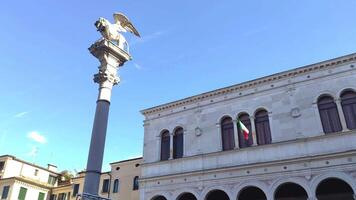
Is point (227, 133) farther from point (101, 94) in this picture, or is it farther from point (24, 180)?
point (24, 180)

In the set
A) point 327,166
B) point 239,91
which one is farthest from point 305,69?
point 327,166

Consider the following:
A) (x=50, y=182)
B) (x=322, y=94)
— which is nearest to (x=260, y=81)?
(x=322, y=94)

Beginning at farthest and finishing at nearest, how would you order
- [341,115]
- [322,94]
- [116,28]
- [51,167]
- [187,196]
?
[51,167]
[187,196]
[322,94]
[341,115]
[116,28]

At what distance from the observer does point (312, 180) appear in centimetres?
1528

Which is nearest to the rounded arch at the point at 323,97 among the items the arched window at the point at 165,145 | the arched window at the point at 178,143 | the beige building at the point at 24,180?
the arched window at the point at 178,143

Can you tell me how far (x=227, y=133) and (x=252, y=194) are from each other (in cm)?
356

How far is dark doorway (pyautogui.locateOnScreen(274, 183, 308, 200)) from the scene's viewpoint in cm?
1670

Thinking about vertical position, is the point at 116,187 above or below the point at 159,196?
above

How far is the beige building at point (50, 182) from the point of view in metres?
25.9

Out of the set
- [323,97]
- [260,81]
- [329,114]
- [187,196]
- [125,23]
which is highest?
[260,81]

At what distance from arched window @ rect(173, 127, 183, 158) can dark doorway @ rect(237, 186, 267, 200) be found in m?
4.36

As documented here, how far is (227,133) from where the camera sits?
19.1 metres

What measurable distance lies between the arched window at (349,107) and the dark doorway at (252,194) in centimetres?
550

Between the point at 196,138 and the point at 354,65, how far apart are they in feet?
30.2
